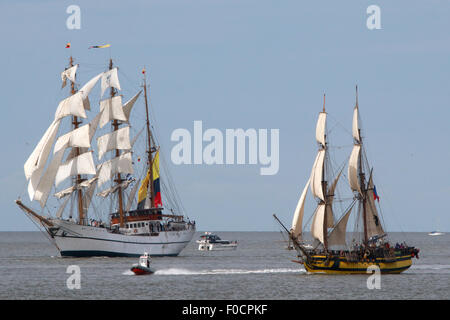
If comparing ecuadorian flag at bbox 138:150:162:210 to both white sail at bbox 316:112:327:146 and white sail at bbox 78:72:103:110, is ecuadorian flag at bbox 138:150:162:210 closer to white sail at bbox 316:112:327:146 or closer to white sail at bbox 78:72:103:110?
white sail at bbox 78:72:103:110

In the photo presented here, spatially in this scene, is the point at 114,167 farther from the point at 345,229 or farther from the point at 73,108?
the point at 345,229

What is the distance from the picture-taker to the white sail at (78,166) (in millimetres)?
130250

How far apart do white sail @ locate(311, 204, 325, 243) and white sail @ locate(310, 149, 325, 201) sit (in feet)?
3.41

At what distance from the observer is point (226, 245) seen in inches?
7387

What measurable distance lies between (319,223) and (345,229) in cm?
246

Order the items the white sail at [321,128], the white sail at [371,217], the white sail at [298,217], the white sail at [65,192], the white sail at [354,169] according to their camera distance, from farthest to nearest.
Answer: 1. the white sail at [65,192]
2. the white sail at [321,128]
3. the white sail at [354,169]
4. the white sail at [371,217]
5. the white sail at [298,217]

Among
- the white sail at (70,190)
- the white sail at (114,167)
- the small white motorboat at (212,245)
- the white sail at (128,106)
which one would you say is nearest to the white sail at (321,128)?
the white sail at (70,190)

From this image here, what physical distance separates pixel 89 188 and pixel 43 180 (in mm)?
13931

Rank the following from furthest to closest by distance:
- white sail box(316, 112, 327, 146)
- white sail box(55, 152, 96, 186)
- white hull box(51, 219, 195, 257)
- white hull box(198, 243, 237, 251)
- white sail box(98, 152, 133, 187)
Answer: white hull box(198, 243, 237, 251) < white sail box(98, 152, 133, 187) < white sail box(55, 152, 96, 186) < white hull box(51, 219, 195, 257) < white sail box(316, 112, 327, 146)

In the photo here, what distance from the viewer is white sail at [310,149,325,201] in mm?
89812

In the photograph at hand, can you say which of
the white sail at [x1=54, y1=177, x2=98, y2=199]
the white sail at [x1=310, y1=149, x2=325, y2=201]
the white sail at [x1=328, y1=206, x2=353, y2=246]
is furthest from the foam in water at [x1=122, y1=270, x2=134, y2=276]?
the white sail at [x1=54, y1=177, x2=98, y2=199]

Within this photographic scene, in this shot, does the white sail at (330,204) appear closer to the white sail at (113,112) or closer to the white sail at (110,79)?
the white sail at (113,112)
